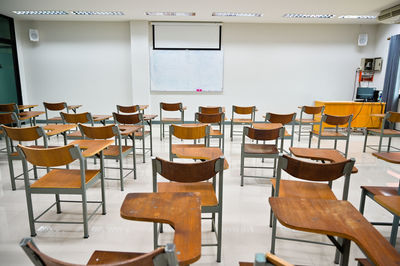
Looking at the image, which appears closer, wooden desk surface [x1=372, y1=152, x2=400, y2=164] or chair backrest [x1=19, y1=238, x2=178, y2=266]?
chair backrest [x1=19, y1=238, x2=178, y2=266]

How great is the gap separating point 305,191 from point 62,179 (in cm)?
194

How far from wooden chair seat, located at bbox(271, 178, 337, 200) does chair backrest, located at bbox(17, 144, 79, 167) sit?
5.09 ft

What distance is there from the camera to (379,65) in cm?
688

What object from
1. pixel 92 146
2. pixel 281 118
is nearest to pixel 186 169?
pixel 92 146

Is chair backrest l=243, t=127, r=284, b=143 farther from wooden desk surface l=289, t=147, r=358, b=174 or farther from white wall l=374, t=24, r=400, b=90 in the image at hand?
white wall l=374, t=24, r=400, b=90

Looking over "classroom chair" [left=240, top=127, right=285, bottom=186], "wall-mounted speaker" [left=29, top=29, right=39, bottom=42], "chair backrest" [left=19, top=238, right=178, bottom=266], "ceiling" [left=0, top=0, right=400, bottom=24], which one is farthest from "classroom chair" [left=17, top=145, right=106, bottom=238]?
"wall-mounted speaker" [left=29, top=29, right=39, bottom=42]

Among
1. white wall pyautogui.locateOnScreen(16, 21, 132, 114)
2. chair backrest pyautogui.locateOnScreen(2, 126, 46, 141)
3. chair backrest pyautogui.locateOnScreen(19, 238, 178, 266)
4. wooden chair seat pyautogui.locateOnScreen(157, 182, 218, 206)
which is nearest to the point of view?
chair backrest pyautogui.locateOnScreen(19, 238, 178, 266)

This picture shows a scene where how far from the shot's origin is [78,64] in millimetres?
7414

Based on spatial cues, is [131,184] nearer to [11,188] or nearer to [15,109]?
[11,188]

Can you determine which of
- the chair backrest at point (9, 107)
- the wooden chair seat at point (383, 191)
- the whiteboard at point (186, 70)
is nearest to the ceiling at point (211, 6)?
the whiteboard at point (186, 70)

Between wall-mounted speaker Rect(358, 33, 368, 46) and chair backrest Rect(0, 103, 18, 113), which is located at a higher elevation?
wall-mounted speaker Rect(358, 33, 368, 46)

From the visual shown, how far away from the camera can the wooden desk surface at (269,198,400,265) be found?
977 mm

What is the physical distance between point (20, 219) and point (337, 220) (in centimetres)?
260

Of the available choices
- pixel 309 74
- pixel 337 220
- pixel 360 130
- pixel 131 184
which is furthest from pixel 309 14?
pixel 337 220
